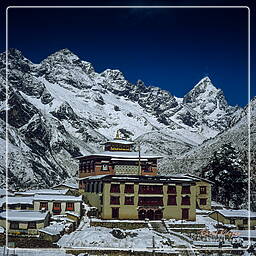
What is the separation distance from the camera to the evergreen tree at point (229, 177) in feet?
156

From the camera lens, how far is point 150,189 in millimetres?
38625

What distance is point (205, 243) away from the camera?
29.6 metres

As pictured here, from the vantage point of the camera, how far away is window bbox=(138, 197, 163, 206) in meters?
38.2

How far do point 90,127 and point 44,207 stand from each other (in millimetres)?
122610

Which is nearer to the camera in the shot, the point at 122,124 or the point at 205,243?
the point at 205,243

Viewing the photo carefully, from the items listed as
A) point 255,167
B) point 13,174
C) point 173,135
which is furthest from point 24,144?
point 173,135

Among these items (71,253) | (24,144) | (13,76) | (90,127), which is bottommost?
(71,253)

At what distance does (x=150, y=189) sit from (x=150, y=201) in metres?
1.05

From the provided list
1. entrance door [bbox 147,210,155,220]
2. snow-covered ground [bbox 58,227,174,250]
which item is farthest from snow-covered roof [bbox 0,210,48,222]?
entrance door [bbox 147,210,155,220]

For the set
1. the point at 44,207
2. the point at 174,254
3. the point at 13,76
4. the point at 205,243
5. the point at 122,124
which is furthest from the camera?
the point at 122,124

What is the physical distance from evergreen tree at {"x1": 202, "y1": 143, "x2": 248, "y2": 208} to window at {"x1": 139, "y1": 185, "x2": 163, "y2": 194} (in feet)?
38.6

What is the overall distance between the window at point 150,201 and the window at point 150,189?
0.53 meters

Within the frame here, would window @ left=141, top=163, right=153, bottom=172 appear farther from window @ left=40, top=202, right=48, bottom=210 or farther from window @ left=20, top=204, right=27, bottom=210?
window @ left=20, top=204, right=27, bottom=210

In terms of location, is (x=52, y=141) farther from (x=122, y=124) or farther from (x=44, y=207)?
(x=44, y=207)
